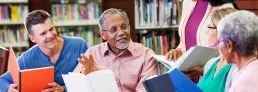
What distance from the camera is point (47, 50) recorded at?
7.30 feet

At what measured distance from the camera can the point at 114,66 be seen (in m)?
2.11

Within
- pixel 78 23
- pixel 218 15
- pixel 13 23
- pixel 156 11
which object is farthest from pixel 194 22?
pixel 13 23

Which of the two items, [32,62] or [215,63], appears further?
[32,62]

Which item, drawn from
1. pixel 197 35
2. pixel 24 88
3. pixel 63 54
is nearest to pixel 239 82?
pixel 197 35

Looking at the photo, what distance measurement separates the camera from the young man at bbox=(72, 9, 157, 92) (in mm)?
2031

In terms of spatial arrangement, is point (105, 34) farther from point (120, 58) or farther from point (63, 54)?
point (63, 54)

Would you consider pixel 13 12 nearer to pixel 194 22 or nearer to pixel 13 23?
pixel 13 23

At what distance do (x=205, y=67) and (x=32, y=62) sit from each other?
1023 millimetres

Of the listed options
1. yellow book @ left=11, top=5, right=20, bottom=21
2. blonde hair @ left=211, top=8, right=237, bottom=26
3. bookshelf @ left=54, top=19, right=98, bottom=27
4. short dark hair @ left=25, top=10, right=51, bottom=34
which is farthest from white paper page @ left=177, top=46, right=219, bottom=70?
yellow book @ left=11, top=5, right=20, bottom=21

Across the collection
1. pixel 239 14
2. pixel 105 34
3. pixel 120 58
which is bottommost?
pixel 120 58

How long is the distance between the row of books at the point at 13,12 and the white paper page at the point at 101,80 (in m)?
2.34

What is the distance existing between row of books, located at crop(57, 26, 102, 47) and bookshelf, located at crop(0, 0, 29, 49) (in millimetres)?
402

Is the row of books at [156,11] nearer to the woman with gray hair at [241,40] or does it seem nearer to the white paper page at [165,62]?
the white paper page at [165,62]

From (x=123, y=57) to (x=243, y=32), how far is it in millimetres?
922
